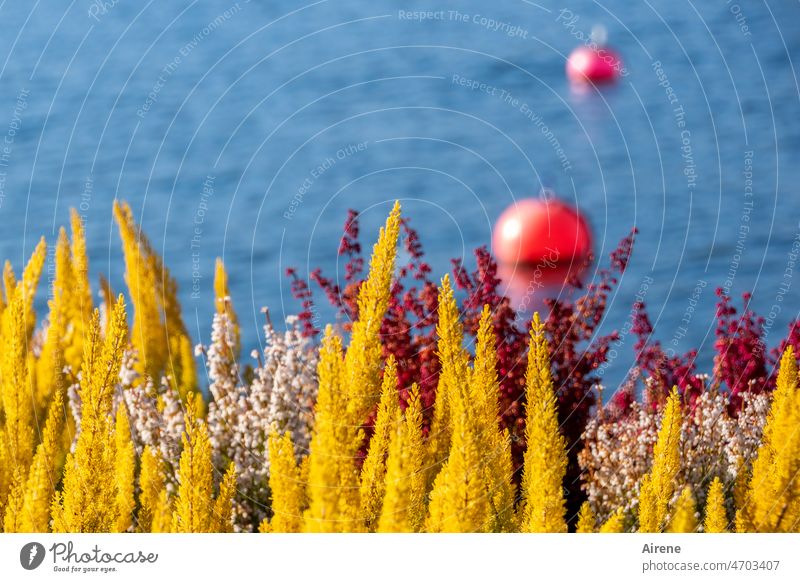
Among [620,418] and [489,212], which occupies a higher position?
[489,212]

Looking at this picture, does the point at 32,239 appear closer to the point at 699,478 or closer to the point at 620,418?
the point at 620,418

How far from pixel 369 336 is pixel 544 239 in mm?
512

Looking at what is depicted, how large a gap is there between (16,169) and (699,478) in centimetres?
180

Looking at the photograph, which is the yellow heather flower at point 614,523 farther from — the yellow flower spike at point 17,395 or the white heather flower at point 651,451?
the yellow flower spike at point 17,395

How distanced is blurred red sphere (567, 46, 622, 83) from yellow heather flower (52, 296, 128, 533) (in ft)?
4.00

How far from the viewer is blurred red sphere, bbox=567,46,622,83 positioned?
2.58 meters

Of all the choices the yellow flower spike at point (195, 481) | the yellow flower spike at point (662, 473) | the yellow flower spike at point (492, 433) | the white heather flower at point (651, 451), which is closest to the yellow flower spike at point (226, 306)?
the yellow flower spike at point (195, 481)

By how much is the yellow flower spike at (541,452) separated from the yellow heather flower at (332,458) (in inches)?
11.3

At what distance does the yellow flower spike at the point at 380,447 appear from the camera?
1887 mm

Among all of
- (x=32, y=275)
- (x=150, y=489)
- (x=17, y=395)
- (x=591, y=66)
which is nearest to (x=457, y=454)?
(x=150, y=489)

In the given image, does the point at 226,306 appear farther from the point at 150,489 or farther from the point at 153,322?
the point at 150,489

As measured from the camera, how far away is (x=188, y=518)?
190 cm

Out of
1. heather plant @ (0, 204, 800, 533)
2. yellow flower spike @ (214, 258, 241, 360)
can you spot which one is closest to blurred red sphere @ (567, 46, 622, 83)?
heather plant @ (0, 204, 800, 533)
